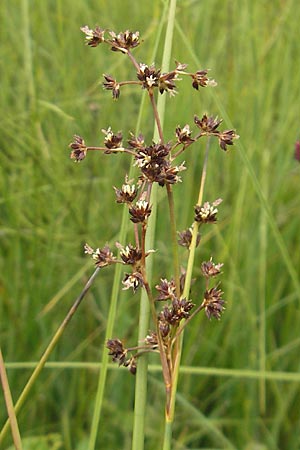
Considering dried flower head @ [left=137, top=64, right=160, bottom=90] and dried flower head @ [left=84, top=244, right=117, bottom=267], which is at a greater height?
dried flower head @ [left=137, top=64, right=160, bottom=90]

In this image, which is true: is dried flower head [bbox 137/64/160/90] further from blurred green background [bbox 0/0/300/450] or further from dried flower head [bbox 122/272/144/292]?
blurred green background [bbox 0/0/300/450]

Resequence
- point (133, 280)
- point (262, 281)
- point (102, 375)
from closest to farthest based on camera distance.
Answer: point (133, 280)
point (102, 375)
point (262, 281)

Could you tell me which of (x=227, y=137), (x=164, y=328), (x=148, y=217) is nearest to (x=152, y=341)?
(x=164, y=328)

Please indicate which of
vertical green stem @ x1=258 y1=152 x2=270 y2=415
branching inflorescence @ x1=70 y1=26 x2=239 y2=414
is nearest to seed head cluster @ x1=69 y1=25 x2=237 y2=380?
branching inflorescence @ x1=70 y1=26 x2=239 y2=414

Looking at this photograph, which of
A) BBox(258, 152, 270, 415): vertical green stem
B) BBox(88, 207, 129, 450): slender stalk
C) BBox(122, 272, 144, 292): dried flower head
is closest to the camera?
BBox(122, 272, 144, 292): dried flower head

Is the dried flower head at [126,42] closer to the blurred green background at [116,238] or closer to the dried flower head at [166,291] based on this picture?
the dried flower head at [166,291]

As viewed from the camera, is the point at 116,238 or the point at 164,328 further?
the point at 116,238

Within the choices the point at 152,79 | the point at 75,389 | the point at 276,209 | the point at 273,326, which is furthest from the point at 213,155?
the point at 152,79

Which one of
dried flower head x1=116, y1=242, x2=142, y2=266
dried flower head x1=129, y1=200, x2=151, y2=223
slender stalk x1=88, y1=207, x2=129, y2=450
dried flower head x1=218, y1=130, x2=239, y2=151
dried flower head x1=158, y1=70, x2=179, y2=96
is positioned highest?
dried flower head x1=158, y1=70, x2=179, y2=96

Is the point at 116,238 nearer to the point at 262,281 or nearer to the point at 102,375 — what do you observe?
the point at 262,281

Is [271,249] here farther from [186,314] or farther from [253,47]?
[186,314]
